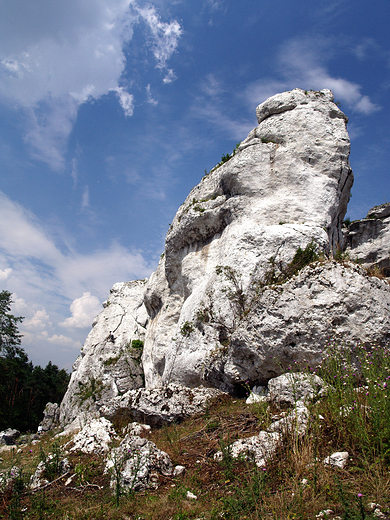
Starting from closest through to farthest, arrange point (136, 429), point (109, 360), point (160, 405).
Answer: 1. point (136, 429)
2. point (160, 405)
3. point (109, 360)

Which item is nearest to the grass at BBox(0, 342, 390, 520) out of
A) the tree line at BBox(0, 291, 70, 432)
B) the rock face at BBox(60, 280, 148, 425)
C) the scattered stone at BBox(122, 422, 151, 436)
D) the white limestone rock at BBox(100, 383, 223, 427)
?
the scattered stone at BBox(122, 422, 151, 436)

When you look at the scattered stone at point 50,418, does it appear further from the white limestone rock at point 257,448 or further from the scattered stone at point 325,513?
the scattered stone at point 325,513

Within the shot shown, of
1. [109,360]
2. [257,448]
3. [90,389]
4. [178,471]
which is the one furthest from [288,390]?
[109,360]

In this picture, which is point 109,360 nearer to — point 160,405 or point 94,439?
point 160,405

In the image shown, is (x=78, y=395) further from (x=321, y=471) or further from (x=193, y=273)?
(x=321, y=471)

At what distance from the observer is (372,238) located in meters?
23.2

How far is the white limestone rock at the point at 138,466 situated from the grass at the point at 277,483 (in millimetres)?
175

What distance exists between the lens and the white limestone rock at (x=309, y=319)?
26.8 feet

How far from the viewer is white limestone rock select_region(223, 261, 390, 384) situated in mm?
8172

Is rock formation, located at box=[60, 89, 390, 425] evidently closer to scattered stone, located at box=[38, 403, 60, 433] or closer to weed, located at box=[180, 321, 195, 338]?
weed, located at box=[180, 321, 195, 338]

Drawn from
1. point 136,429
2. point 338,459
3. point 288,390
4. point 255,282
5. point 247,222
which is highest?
point 247,222

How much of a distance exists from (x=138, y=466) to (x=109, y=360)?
706 inches

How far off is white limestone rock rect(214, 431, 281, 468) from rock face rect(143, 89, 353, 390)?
14.2 ft

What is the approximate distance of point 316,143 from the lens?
1437 cm
